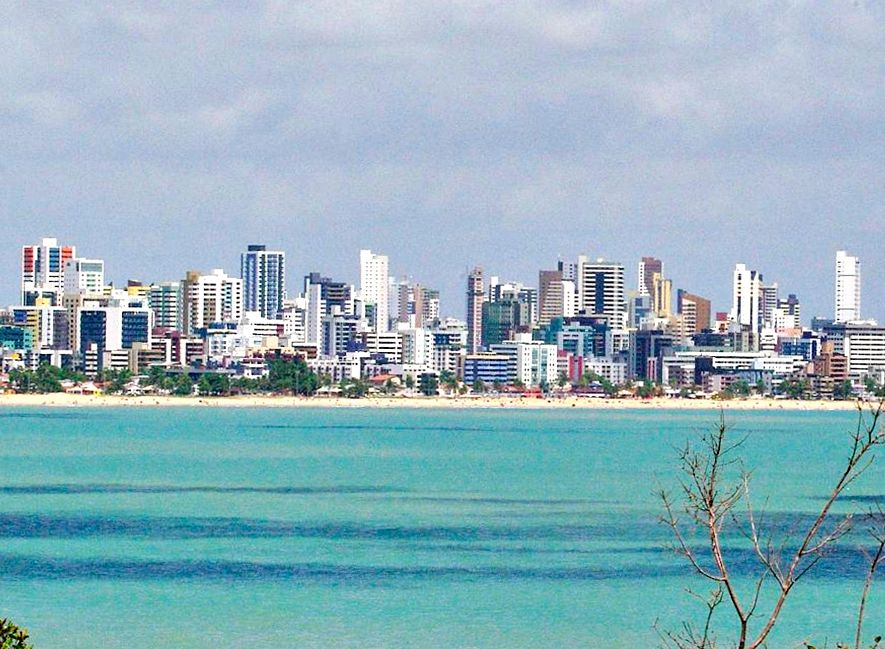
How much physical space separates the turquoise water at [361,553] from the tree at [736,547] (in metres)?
0.80

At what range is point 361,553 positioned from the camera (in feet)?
155

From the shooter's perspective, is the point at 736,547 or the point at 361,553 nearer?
the point at 361,553

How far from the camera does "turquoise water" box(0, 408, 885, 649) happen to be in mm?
35469

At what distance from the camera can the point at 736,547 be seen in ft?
161

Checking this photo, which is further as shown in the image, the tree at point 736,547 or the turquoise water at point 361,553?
the turquoise water at point 361,553

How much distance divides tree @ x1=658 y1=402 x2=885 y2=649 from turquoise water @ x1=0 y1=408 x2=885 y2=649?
0.80m

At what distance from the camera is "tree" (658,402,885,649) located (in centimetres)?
1305

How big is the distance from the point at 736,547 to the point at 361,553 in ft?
31.9

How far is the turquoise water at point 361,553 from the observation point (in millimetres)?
35469

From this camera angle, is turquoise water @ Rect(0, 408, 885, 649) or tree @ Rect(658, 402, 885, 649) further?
turquoise water @ Rect(0, 408, 885, 649)

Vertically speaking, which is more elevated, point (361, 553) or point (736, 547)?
point (736, 547)

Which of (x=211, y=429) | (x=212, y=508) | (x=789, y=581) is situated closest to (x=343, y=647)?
(x=789, y=581)

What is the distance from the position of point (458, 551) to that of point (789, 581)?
35.4 meters

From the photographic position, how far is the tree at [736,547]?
1305 cm
